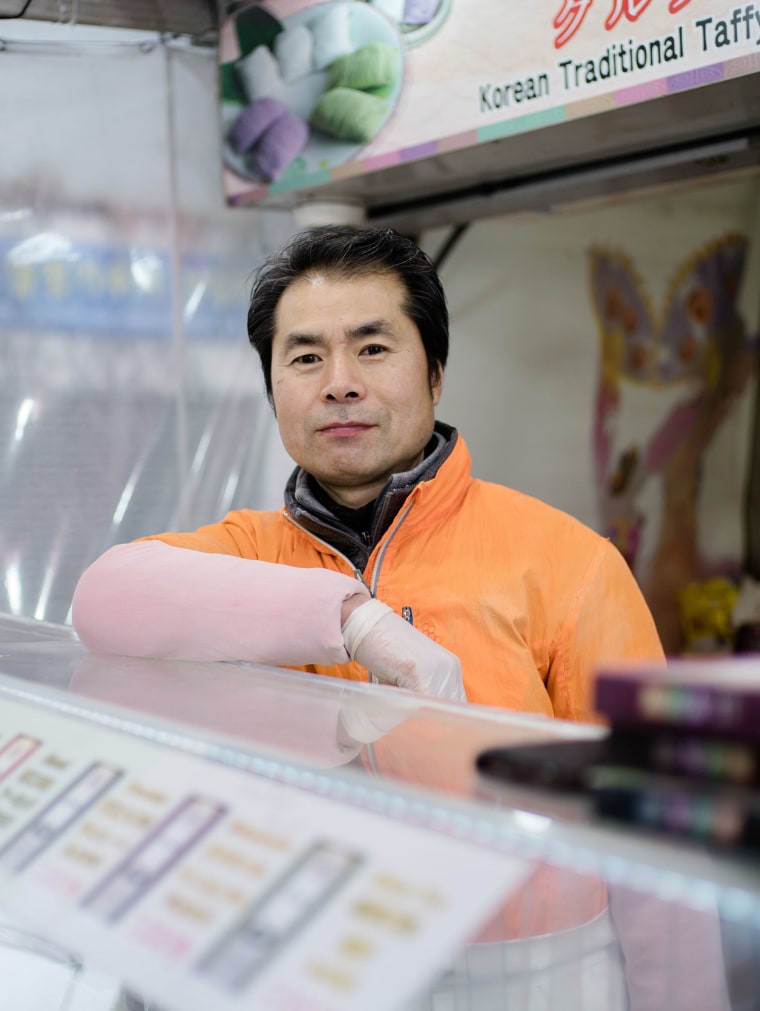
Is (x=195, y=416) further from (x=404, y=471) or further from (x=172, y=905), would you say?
(x=172, y=905)

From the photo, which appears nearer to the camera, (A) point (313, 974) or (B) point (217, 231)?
(A) point (313, 974)

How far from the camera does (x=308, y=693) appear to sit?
84 centimetres

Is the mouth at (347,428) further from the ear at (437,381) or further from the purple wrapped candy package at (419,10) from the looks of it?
the purple wrapped candy package at (419,10)

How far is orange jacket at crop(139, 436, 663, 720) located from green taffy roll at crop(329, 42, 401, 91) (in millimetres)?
1092

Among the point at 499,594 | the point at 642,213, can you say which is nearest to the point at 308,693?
the point at 499,594

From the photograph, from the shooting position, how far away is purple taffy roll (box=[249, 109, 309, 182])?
2430mm

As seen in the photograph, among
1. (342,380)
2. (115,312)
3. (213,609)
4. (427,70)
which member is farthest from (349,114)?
(213,609)

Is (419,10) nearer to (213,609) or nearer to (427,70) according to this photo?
(427,70)

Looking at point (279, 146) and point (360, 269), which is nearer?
point (360, 269)

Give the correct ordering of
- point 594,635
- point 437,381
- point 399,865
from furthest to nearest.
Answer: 1. point 437,381
2. point 594,635
3. point 399,865

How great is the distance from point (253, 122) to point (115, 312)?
55cm

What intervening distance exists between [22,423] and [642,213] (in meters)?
2.27

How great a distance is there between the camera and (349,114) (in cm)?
230

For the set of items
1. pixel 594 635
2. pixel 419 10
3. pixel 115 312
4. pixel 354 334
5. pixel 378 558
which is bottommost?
pixel 594 635
